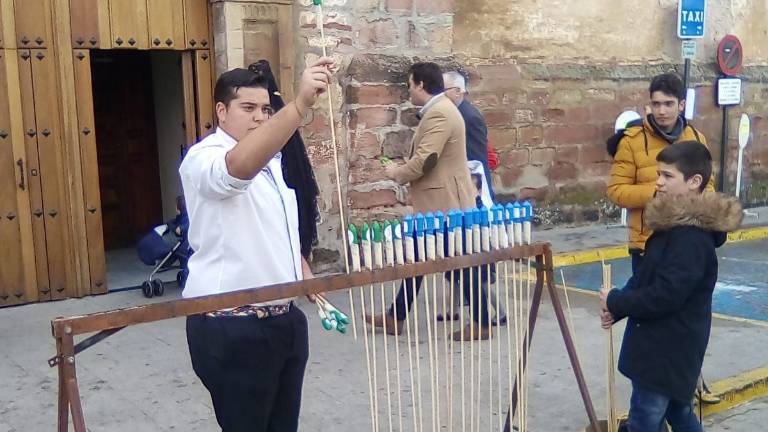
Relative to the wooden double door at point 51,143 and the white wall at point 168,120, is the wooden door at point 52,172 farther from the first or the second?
the white wall at point 168,120

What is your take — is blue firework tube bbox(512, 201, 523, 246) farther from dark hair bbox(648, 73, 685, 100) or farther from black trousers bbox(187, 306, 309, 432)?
dark hair bbox(648, 73, 685, 100)

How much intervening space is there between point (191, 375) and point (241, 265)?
258 centimetres

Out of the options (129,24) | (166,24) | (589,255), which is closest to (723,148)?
(589,255)

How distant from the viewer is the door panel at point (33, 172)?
6410 mm

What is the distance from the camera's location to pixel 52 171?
6.61 meters

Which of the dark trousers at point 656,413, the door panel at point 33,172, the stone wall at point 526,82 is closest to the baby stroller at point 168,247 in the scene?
the door panel at point 33,172

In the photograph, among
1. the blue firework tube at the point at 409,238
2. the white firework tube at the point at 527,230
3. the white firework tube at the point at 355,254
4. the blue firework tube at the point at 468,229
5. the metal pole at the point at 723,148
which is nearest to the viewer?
the white firework tube at the point at 355,254

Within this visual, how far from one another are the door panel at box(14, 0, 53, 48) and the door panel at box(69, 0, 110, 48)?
18cm

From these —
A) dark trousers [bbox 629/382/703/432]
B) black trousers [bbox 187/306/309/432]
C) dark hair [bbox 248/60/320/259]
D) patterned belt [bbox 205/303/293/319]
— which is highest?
dark hair [bbox 248/60/320/259]

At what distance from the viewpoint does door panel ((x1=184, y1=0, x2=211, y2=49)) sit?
702 cm

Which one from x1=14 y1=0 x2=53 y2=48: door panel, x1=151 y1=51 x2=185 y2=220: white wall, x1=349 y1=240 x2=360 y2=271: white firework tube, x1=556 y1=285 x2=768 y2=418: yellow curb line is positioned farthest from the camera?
x1=151 y1=51 x2=185 y2=220: white wall

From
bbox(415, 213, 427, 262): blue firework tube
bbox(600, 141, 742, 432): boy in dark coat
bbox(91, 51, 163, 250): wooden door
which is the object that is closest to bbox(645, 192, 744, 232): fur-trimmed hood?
bbox(600, 141, 742, 432): boy in dark coat

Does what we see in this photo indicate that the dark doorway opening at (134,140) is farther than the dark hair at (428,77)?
Yes

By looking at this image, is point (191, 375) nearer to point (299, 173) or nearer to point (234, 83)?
point (299, 173)
